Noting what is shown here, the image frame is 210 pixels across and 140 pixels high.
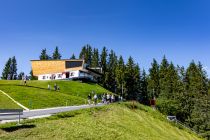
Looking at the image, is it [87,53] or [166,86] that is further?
[87,53]

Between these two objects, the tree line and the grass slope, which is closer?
the grass slope

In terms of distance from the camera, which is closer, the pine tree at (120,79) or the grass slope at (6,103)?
the grass slope at (6,103)

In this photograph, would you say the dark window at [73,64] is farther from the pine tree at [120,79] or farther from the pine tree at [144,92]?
the pine tree at [144,92]

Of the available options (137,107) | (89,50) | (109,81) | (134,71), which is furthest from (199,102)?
(89,50)

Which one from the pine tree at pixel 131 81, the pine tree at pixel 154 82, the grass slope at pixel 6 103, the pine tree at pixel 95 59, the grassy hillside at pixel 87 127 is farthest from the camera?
the pine tree at pixel 95 59

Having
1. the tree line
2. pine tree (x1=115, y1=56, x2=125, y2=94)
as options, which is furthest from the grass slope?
pine tree (x1=115, y1=56, x2=125, y2=94)

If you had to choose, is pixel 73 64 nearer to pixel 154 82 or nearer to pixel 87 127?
pixel 154 82

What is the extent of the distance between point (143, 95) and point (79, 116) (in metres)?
92.7

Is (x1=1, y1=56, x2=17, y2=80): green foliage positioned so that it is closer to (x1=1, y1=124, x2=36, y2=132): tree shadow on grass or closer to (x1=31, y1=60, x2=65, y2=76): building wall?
(x1=31, y1=60, x2=65, y2=76): building wall

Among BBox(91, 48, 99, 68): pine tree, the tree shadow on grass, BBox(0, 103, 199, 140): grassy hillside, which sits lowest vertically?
BBox(0, 103, 199, 140): grassy hillside

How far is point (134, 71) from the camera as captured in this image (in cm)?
11462

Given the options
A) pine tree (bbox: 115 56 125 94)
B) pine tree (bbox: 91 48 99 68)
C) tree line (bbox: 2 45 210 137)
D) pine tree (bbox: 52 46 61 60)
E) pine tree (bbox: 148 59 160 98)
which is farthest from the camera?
pine tree (bbox: 52 46 61 60)

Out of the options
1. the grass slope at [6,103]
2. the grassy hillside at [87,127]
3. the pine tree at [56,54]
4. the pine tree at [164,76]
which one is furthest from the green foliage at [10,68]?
the grassy hillside at [87,127]

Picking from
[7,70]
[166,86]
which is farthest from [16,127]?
[7,70]
